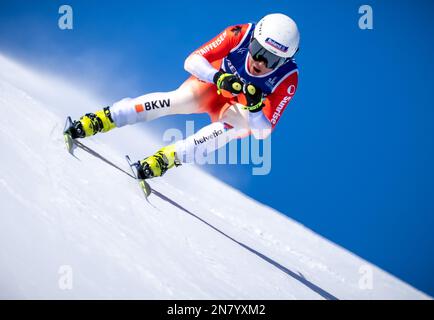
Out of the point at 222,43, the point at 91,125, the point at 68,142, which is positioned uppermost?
the point at 222,43

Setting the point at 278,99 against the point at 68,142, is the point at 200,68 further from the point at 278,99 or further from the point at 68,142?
the point at 68,142

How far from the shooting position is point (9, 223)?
246 cm

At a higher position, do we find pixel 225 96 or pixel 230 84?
pixel 225 96

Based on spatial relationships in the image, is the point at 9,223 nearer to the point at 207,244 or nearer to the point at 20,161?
the point at 20,161

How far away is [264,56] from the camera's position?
480 centimetres

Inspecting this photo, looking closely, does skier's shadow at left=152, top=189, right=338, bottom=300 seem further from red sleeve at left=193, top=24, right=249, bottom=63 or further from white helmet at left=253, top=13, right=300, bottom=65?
white helmet at left=253, top=13, right=300, bottom=65

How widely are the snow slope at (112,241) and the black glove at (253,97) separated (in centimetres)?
132

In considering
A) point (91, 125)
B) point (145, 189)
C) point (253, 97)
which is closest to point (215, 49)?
point (253, 97)

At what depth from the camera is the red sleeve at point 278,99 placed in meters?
5.09

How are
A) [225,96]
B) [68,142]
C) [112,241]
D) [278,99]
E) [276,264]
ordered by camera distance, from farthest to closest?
[225,96] → [278,99] → [68,142] → [276,264] → [112,241]

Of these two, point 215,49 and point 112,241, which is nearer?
point 112,241

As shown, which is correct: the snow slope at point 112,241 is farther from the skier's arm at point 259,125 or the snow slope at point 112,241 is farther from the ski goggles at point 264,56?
the ski goggles at point 264,56

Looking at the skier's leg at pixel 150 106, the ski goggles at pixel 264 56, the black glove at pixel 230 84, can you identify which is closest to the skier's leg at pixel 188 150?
the skier's leg at pixel 150 106

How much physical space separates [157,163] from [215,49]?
1438 mm
